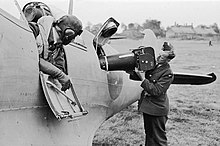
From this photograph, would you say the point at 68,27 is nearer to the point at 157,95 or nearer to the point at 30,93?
the point at 30,93

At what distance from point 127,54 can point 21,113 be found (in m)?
2.26

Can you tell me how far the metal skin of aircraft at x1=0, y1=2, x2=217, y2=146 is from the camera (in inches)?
118

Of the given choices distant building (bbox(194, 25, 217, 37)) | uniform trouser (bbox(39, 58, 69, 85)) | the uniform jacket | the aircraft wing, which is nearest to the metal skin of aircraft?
uniform trouser (bbox(39, 58, 69, 85))

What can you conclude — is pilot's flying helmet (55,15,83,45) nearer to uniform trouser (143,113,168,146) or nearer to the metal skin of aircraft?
the metal skin of aircraft

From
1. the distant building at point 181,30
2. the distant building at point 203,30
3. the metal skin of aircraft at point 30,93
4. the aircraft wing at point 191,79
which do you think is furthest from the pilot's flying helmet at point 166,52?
the distant building at point 203,30

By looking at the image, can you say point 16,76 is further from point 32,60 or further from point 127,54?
point 127,54

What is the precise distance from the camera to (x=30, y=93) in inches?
132

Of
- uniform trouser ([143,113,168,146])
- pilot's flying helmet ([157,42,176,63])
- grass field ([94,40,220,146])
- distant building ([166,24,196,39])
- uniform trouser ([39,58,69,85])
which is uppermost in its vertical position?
uniform trouser ([39,58,69,85])

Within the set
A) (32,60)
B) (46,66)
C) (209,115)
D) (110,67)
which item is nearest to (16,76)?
(32,60)

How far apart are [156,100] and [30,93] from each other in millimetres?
2295

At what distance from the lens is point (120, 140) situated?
6.89 m

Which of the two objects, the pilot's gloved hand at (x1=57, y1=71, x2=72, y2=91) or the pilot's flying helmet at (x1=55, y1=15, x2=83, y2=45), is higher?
the pilot's flying helmet at (x1=55, y1=15, x2=83, y2=45)

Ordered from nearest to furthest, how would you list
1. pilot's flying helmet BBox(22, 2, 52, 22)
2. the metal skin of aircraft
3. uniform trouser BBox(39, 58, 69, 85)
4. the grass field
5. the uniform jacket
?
the metal skin of aircraft, uniform trouser BBox(39, 58, 69, 85), pilot's flying helmet BBox(22, 2, 52, 22), the uniform jacket, the grass field

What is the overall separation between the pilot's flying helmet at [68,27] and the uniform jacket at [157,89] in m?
1.73
